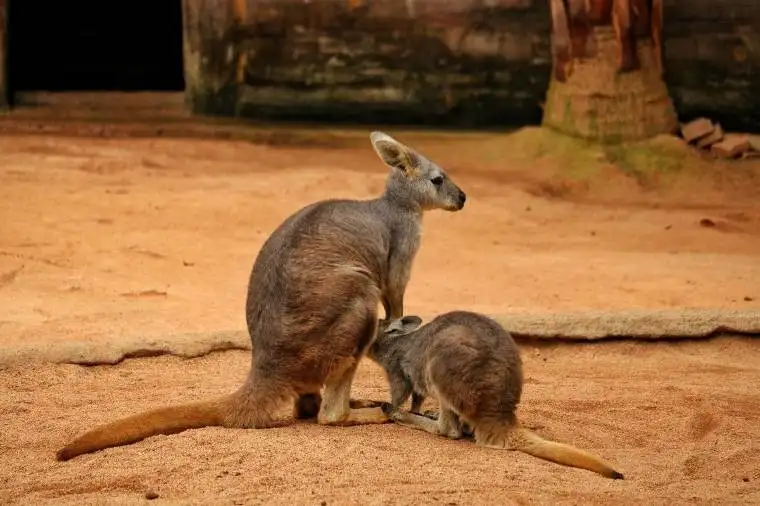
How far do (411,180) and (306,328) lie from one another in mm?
1038

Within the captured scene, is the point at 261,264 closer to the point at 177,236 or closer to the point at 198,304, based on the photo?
the point at 198,304

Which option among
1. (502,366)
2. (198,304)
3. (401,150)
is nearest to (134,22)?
(198,304)

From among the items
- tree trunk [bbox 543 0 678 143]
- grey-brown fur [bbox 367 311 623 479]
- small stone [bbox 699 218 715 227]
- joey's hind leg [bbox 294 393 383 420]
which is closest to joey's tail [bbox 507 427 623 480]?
grey-brown fur [bbox 367 311 623 479]

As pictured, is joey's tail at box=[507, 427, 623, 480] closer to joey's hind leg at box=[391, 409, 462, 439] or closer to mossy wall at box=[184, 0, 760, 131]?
joey's hind leg at box=[391, 409, 462, 439]

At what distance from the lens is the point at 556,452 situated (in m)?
4.67

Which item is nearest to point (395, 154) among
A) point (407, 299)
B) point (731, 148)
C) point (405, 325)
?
point (405, 325)

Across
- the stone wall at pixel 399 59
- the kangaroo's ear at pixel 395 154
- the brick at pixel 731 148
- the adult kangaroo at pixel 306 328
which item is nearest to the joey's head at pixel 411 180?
the kangaroo's ear at pixel 395 154

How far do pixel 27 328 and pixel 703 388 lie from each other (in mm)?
3322

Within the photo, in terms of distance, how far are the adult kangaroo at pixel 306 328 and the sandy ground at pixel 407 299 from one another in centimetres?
10

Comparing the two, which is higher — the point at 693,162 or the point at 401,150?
the point at 401,150

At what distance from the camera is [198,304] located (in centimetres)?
717

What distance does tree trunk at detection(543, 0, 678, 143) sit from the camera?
417 inches

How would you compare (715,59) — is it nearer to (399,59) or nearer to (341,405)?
(399,59)

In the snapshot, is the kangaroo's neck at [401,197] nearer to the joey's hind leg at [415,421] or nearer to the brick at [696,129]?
the joey's hind leg at [415,421]
